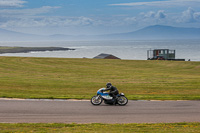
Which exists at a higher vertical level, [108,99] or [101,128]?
[108,99]

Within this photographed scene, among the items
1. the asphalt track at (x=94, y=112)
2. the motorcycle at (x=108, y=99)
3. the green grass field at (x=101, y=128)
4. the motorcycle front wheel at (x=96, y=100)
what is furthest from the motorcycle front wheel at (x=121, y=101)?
the green grass field at (x=101, y=128)

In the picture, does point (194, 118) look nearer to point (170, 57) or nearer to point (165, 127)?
point (165, 127)

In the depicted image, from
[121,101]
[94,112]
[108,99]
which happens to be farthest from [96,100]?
[94,112]

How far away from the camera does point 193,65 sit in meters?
59.2

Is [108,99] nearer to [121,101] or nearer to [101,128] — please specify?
[121,101]

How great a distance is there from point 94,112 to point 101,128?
13.1 ft

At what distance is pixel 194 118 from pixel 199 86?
14.1 metres

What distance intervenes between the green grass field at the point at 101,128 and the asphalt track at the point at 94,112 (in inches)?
43.4

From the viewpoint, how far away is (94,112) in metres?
15.9

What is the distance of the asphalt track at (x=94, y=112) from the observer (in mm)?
14117

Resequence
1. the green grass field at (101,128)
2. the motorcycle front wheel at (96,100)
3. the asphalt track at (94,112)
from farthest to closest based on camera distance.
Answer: the motorcycle front wheel at (96,100), the asphalt track at (94,112), the green grass field at (101,128)

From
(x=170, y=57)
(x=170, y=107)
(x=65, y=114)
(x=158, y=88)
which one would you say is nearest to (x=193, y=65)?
(x=170, y=57)

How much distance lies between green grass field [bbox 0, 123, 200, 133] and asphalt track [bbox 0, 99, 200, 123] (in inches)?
43.4

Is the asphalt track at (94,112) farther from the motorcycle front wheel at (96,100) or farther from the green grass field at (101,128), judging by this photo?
the green grass field at (101,128)
